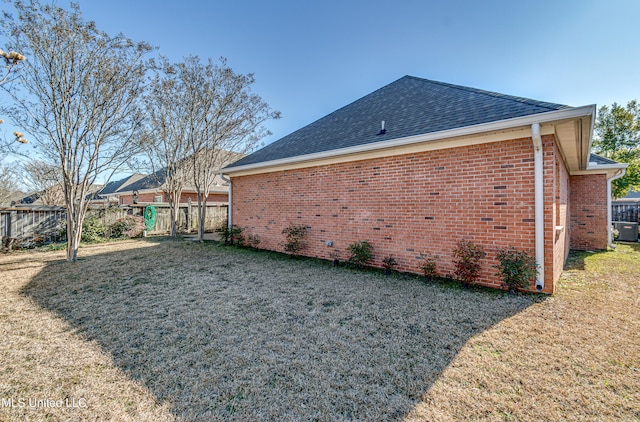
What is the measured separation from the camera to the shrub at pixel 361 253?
19.9 ft

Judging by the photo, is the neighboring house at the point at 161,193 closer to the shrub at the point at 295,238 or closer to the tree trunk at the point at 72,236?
the tree trunk at the point at 72,236

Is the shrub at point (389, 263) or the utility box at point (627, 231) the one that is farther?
the utility box at point (627, 231)

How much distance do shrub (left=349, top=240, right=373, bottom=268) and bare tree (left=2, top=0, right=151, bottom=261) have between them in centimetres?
733

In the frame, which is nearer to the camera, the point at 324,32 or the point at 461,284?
the point at 461,284

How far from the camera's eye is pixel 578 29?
619cm

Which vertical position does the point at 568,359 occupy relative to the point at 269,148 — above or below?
below

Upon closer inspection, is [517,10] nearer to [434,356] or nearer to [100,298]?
[434,356]

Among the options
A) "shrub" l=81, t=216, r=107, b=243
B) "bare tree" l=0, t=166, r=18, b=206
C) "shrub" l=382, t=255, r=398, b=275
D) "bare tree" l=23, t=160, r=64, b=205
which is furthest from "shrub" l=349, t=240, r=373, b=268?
"bare tree" l=0, t=166, r=18, b=206

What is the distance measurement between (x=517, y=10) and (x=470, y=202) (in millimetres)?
5479

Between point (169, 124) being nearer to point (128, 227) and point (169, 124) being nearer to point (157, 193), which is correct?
point (128, 227)

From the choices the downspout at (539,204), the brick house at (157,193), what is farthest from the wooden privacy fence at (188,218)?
the downspout at (539,204)

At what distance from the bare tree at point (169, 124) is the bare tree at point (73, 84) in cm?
157

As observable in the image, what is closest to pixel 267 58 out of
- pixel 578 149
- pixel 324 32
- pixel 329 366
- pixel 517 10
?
pixel 324 32

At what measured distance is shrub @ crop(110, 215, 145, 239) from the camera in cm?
1185
